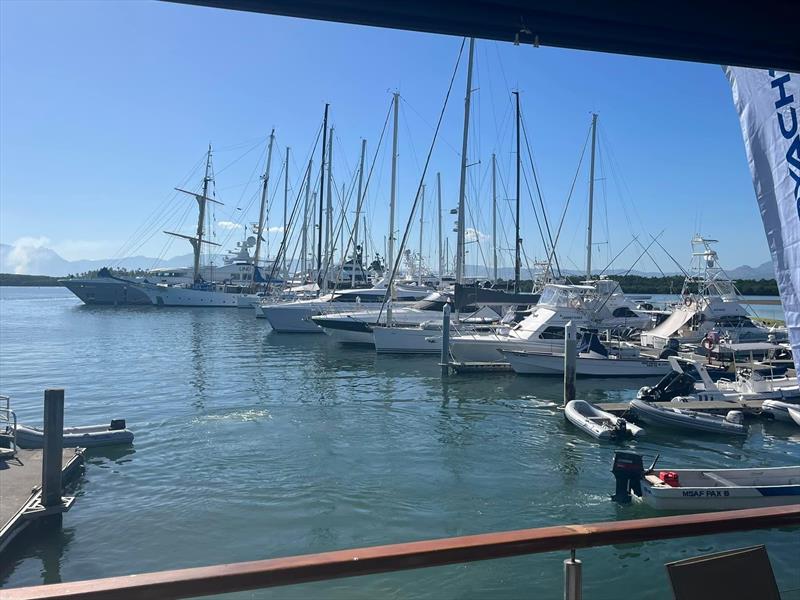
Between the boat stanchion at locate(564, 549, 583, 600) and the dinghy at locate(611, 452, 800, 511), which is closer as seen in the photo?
the boat stanchion at locate(564, 549, 583, 600)

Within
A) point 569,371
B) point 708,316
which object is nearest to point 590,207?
point 708,316

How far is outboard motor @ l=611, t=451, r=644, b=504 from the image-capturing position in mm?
9672

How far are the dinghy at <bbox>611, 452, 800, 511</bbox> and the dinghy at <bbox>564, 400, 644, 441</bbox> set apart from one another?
3573mm

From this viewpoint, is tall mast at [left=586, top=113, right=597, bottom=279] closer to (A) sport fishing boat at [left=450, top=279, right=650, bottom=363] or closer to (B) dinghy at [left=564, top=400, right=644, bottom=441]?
(A) sport fishing boat at [left=450, top=279, right=650, bottom=363]

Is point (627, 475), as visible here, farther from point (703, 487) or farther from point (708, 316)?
point (708, 316)

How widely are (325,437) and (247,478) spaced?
10.3 feet

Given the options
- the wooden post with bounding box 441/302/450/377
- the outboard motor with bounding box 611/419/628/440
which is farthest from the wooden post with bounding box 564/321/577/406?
the wooden post with bounding box 441/302/450/377

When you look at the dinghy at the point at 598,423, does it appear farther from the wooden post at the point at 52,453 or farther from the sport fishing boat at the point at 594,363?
the wooden post at the point at 52,453

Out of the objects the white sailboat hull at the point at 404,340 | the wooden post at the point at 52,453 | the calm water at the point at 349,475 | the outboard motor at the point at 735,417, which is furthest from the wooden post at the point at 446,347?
the wooden post at the point at 52,453

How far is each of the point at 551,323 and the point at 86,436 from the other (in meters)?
17.9

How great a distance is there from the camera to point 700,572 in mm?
2355

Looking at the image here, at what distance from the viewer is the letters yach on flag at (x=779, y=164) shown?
3.38 metres

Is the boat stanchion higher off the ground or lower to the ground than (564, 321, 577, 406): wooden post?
higher

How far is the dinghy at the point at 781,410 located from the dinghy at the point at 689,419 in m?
1.39
